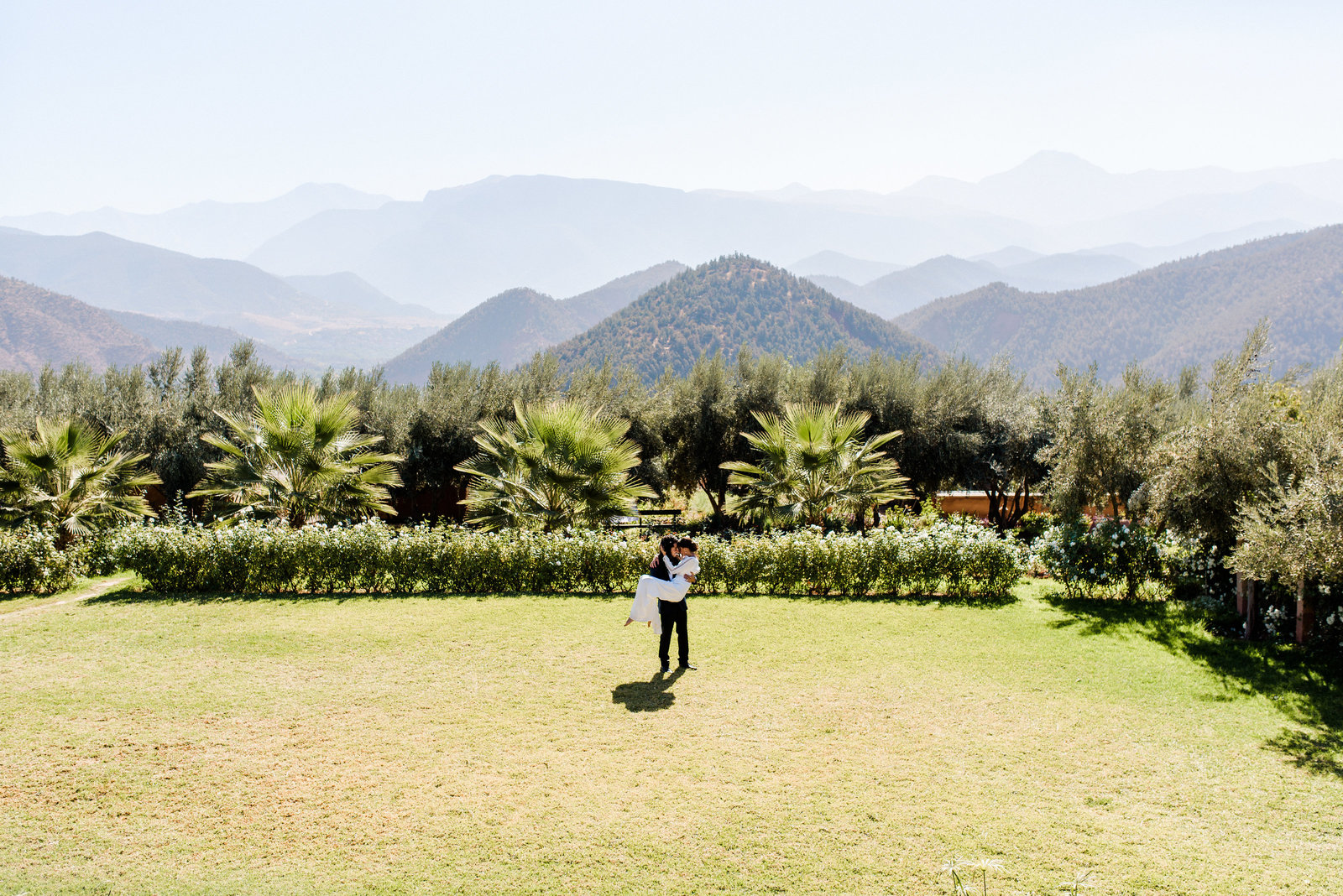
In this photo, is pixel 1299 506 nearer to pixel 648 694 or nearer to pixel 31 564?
pixel 648 694

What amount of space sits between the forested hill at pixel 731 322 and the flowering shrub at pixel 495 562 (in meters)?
85.1

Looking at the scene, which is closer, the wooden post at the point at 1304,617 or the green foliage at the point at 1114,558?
the wooden post at the point at 1304,617

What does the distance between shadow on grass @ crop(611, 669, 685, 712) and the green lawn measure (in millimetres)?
38

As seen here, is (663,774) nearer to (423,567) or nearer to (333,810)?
(333,810)

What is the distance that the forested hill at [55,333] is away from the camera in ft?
399

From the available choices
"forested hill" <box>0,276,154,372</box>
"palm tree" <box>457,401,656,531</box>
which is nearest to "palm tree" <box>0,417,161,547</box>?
"palm tree" <box>457,401,656,531</box>

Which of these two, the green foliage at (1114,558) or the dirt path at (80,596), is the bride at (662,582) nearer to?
the green foliage at (1114,558)

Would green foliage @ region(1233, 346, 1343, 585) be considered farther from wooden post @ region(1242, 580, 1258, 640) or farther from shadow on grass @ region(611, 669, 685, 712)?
shadow on grass @ region(611, 669, 685, 712)

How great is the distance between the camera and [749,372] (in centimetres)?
1962

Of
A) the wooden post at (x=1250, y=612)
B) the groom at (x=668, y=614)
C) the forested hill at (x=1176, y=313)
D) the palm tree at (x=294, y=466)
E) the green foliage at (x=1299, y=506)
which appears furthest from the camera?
the forested hill at (x=1176, y=313)

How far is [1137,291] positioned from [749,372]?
132971 millimetres

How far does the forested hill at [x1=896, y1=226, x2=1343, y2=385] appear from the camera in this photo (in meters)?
97.2

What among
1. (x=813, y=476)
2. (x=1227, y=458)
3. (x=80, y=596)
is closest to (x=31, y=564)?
(x=80, y=596)

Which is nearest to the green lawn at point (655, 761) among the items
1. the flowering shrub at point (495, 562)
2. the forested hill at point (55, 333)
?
the flowering shrub at point (495, 562)
